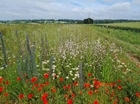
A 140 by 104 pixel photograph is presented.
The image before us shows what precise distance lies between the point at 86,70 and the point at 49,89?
1828 millimetres

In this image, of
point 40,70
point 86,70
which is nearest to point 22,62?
point 40,70

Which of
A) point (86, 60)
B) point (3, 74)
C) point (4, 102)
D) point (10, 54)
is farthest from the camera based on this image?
point (10, 54)

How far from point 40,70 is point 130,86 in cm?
232

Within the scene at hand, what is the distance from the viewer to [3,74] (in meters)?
6.49

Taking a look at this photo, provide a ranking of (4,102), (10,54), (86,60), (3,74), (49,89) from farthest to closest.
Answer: (10,54) → (86,60) → (3,74) → (49,89) → (4,102)

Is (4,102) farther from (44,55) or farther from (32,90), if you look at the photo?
(44,55)

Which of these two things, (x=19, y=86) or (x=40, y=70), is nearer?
(x=19, y=86)

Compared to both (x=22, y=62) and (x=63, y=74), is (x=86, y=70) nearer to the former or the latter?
(x=63, y=74)

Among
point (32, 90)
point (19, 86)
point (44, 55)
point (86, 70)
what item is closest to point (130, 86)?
point (86, 70)

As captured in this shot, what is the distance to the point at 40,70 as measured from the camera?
630cm

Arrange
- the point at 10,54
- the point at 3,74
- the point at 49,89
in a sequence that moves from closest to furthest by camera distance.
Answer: the point at 49,89 < the point at 3,74 < the point at 10,54

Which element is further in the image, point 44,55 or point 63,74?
point 44,55

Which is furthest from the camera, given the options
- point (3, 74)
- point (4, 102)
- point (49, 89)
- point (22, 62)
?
point (3, 74)

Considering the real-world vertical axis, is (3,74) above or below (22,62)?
below
